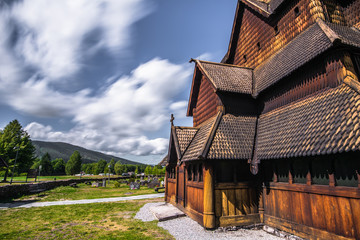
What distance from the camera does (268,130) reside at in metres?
9.22

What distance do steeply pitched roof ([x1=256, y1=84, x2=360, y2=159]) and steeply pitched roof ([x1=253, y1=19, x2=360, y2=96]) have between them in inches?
66.1

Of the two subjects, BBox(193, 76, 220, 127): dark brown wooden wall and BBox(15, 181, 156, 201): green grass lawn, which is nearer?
BBox(193, 76, 220, 127): dark brown wooden wall

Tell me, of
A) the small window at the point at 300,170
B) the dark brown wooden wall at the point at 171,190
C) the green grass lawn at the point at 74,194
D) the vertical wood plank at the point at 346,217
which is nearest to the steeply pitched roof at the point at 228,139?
the small window at the point at 300,170

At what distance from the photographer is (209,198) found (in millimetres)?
8383

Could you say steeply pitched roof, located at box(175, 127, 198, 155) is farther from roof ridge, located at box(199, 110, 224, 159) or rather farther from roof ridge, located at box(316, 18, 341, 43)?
roof ridge, located at box(316, 18, 341, 43)

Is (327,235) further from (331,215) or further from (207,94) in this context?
(207,94)

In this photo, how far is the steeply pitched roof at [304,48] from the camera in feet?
24.5

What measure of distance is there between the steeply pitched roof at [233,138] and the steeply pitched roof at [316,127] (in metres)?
0.57

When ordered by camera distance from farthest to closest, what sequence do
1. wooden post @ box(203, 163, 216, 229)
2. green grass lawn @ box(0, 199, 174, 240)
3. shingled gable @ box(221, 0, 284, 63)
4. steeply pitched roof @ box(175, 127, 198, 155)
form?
shingled gable @ box(221, 0, 284, 63) → steeply pitched roof @ box(175, 127, 198, 155) → wooden post @ box(203, 163, 216, 229) → green grass lawn @ box(0, 199, 174, 240)

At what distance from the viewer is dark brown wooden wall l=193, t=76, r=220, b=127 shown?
1167 cm

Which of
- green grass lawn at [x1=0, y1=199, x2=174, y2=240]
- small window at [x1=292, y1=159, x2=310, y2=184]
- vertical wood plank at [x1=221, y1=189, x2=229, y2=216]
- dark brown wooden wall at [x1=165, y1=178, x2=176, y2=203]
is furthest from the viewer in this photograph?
dark brown wooden wall at [x1=165, y1=178, x2=176, y2=203]

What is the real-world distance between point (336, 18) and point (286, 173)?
8797mm

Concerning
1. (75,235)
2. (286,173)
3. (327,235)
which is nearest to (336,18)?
(286,173)

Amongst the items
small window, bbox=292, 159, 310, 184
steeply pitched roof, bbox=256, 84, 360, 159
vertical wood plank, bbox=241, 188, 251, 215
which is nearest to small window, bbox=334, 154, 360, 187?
steeply pitched roof, bbox=256, 84, 360, 159
